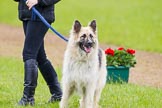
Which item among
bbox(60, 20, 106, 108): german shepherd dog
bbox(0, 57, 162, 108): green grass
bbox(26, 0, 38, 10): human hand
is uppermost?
bbox(26, 0, 38, 10): human hand

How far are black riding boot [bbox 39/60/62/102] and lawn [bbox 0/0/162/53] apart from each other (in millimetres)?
8279

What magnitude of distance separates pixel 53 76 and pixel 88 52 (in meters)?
1.22

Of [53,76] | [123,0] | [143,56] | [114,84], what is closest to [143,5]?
[123,0]

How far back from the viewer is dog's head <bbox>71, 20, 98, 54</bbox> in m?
7.50

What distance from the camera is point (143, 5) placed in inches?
1043

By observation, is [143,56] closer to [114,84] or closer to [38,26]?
[114,84]

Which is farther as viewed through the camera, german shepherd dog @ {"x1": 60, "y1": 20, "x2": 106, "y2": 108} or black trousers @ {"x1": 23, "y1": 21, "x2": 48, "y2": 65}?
black trousers @ {"x1": 23, "y1": 21, "x2": 48, "y2": 65}

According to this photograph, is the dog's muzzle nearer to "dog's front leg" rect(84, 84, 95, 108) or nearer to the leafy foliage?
"dog's front leg" rect(84, 84, 95, 108)

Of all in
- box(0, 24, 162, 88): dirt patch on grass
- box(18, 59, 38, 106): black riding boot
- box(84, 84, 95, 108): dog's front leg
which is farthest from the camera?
box(0, 24, 162, 88): dirt patch on grass

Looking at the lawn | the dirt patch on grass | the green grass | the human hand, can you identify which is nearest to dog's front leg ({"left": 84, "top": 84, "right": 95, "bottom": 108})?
the green grass

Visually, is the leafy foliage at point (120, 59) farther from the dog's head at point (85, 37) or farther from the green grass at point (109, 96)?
the dog's head at point (85, 37)

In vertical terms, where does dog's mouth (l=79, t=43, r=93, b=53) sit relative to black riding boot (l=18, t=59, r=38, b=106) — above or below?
above

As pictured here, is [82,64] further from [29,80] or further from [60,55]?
[60,55]

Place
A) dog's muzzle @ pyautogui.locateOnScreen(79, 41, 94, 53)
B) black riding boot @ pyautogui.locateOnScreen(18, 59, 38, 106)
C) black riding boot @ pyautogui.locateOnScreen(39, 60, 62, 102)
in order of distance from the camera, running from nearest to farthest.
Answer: dog's muzzle @ pyautogui.locateOnScreen(79, 41, 94, 53)
black riding boot @ pyautogui.locateOnScreen(18, 59, 38, 106)
black riding boot @ pyautogui.locateOnScreen(39, 60, 62, 102)
